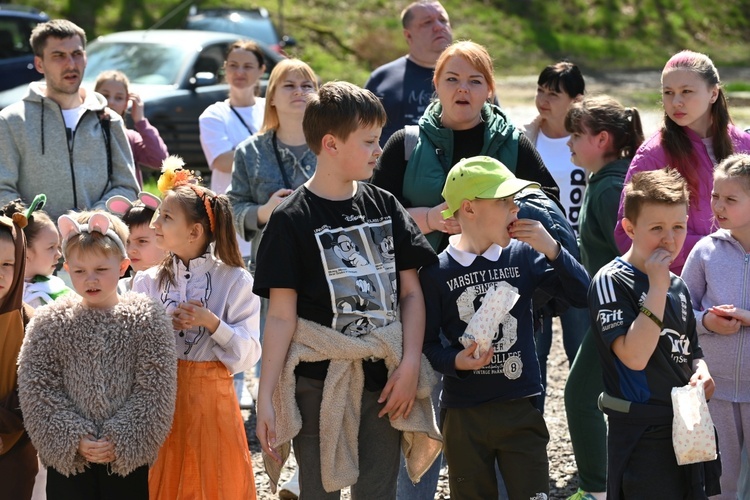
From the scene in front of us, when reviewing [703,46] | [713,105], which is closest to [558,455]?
[713,105]

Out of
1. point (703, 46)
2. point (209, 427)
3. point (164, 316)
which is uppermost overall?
point (703, 46)

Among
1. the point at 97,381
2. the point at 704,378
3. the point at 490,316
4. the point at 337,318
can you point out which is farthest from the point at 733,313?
the point at 97,381

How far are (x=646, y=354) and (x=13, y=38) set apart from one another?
519 inches

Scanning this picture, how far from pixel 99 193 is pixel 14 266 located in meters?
1.38

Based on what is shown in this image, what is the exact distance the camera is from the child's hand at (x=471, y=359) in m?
3.62

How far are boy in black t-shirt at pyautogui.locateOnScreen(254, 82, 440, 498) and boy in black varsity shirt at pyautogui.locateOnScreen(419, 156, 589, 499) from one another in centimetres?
22

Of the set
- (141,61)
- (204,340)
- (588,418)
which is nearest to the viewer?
(204,340)

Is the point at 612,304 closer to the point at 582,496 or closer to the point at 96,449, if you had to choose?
the point at 582,496

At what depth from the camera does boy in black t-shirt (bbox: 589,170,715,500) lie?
363 centimetres

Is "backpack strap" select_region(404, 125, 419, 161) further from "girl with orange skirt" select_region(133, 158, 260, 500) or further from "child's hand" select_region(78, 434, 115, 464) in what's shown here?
"child's hand" select_region(78, 434, 115, 464)

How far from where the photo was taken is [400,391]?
354cm

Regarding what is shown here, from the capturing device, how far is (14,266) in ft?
13.2

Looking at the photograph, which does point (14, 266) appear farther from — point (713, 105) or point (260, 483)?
point (713, 105)

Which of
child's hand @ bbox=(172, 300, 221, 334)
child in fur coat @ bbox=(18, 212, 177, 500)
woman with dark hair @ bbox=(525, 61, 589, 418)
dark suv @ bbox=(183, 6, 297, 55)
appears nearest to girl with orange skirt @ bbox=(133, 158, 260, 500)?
child's hand @ bbox=(172, 300, 221, 334)
